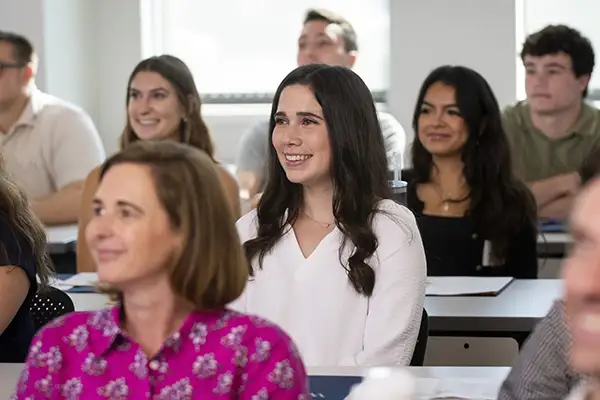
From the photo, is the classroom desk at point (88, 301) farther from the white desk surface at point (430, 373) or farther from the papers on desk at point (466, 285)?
the papers on desk at point (466, 285)

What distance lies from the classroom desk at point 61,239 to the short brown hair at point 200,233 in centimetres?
255

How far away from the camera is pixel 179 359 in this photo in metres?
1.70

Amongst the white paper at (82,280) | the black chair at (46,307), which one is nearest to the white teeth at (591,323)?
the black chair at (46,307)

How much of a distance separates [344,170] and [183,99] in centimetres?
190

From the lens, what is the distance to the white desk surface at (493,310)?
9.82 ft

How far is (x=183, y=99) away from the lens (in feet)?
14.6

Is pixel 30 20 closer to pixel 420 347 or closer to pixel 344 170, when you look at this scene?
pixel 344 170

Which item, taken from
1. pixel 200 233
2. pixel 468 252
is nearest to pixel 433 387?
pixel 200 233

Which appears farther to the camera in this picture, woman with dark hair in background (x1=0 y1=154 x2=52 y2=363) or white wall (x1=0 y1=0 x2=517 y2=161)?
white wall (x1=0 y1=0 x2=517 y2=161)

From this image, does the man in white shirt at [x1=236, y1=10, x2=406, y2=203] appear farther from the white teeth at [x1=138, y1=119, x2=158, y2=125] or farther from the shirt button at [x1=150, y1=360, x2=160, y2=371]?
the shirt button at [x1=150, y1=360, x2=160, y2=371]

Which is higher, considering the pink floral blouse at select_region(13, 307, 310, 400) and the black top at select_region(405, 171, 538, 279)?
the pink floral blouse at select_region(13, 307, 310, 400)

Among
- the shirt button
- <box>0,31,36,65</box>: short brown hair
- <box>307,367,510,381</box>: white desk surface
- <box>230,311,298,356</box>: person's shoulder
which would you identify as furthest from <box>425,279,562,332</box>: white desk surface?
<box>0,31,36,65</box>: short brown hair

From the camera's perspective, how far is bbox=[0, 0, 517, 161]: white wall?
→ 19.3 feet

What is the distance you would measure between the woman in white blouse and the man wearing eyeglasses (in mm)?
2506
